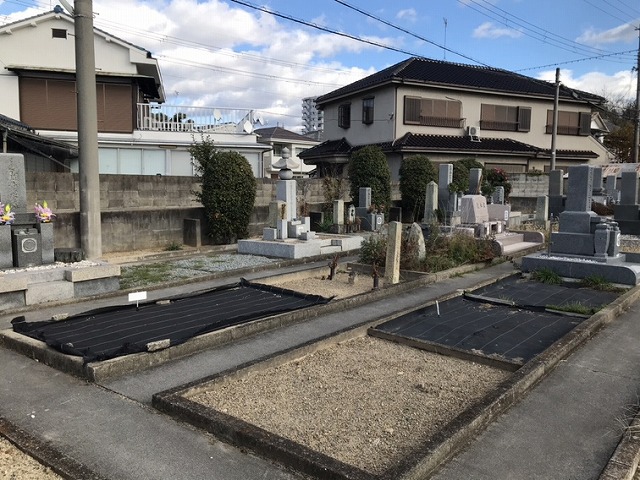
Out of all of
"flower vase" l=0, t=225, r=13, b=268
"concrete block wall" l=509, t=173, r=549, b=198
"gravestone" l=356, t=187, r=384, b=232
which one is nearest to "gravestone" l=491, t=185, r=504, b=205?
"gravestone" l=356, t=187, r=384, b=232

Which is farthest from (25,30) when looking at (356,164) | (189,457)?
(189,457)

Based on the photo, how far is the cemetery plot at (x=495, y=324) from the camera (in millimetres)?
5344

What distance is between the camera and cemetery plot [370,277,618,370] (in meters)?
5.34

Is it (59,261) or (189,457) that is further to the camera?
(59,261)

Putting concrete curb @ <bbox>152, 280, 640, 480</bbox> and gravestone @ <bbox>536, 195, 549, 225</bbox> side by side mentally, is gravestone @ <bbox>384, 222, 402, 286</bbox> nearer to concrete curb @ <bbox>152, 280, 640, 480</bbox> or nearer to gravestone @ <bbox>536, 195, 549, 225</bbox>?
concrete curb @ <bbox>152, 280, 640, 480</bbox>

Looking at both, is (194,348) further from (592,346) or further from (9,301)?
(592,346)

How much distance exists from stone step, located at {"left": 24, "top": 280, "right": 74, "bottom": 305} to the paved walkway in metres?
1.74

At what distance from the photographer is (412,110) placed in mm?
25438

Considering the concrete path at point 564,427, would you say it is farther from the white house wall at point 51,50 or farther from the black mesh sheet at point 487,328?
the white house wall at point 51,50

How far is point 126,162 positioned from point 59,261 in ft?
40.2

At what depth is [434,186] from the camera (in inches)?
660

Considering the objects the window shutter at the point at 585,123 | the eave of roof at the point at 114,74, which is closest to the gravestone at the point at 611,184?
the window shutter at the point at 585,123

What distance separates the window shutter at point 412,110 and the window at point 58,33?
15073 millimetres

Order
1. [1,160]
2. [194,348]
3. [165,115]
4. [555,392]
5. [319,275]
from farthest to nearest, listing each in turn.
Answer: [165,115], [319,275], [1,160], [194,348], [555,392]
